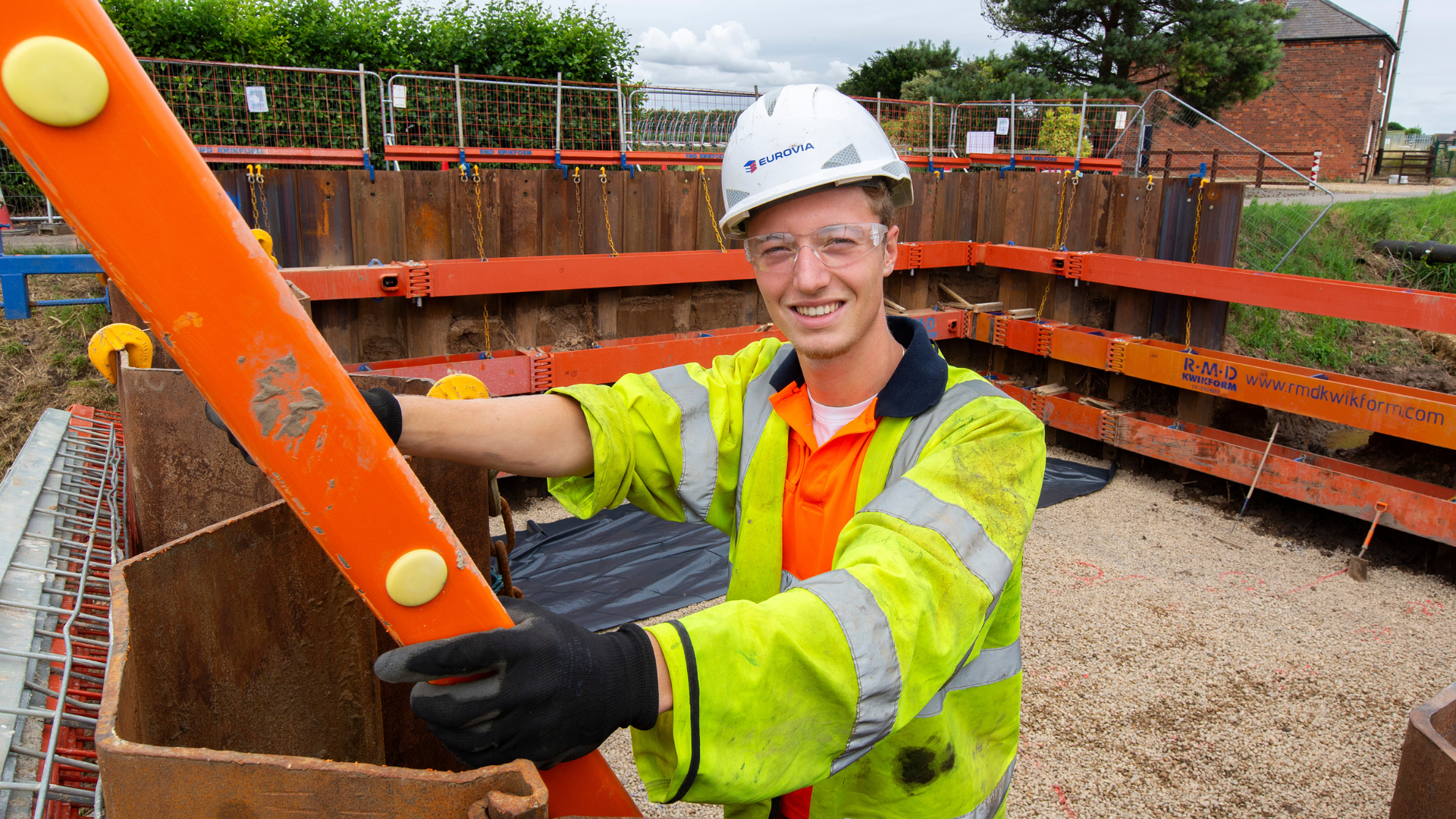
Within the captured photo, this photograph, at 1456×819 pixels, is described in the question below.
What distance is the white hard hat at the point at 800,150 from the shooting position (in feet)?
5.66

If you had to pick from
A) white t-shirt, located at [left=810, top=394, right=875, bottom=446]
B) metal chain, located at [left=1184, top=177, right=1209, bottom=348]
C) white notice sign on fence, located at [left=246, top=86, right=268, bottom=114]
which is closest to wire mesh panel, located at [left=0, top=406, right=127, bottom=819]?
white t-shirt, located at [left=810, top=394, right=875, bottom=446]

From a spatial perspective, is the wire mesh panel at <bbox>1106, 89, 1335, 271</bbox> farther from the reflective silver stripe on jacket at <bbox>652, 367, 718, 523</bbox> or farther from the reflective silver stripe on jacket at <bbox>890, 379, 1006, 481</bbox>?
the reflective silver stripe on jacket at <bbox>652, 367, 718, 523</bbox>

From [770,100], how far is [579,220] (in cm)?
519

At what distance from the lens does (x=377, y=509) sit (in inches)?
39.2

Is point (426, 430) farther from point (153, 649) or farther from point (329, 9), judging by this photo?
point (329, 9)

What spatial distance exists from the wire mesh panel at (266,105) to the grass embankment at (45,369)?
2228 mm

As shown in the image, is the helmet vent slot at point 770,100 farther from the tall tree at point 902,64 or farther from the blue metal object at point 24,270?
the tall tree at point 902,64

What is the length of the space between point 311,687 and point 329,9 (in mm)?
14515

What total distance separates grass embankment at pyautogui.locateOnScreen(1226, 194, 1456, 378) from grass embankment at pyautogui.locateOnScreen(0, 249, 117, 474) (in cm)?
1120

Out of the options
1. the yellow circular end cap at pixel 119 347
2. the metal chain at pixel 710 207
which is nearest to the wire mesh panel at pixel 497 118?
the metal chain at pixel 710 207

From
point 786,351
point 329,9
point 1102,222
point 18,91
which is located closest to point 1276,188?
point 1102,222

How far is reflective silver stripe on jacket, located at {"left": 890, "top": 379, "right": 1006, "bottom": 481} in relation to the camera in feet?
5.57

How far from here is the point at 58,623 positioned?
1.73 metres

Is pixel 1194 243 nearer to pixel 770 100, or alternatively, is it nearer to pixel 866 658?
pixel 770 100
